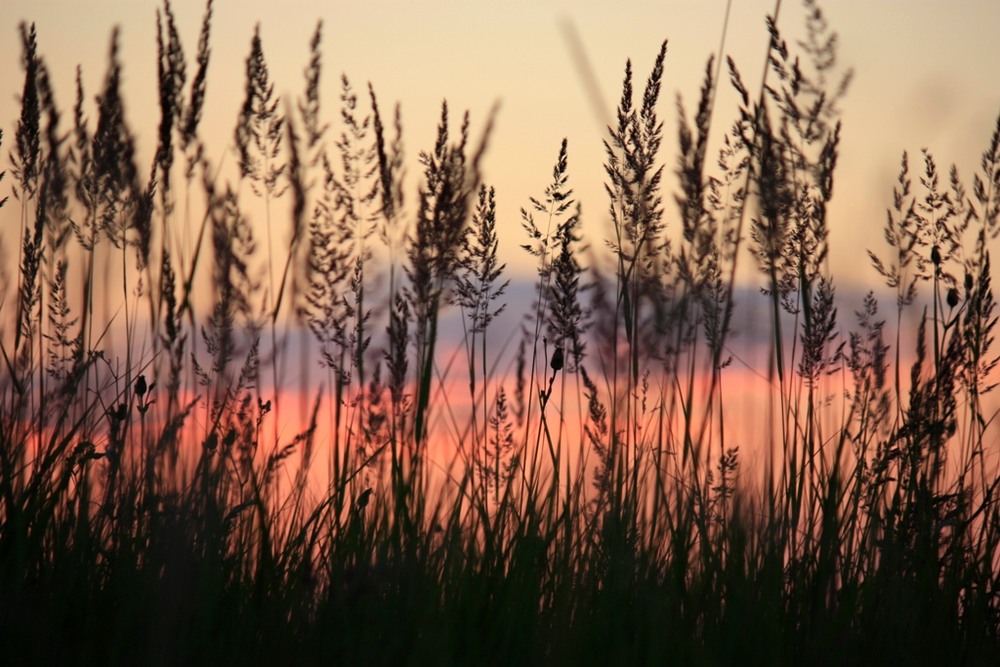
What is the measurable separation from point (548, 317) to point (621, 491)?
0.49m

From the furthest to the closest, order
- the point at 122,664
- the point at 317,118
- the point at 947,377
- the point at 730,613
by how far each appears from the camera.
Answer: the point at 317,118 → the point at 947,377 → the point at 730,613 → the point at 122,664

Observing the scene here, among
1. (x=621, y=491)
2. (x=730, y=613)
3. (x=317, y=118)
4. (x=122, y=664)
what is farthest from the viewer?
(x=317, y=118)

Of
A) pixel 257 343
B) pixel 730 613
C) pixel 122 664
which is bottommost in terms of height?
pixel 122 664

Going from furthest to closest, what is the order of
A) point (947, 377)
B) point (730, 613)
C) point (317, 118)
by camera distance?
point (317, 118) → point (947, 377) → point (730, 613)

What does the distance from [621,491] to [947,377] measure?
0.82 metres

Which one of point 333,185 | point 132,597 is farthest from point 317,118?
point 132,597

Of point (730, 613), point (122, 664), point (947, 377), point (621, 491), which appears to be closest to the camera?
point (122, 664)

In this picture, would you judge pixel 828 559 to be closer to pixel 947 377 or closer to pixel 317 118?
pixel 947 377

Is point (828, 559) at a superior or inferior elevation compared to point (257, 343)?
inferior

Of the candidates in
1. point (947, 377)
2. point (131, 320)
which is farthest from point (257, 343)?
point (947, 377)

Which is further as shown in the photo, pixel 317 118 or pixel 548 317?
pixel 317 118

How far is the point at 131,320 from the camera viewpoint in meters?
2.74

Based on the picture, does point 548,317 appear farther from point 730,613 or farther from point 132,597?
point 132,597

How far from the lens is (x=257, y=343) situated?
2447mm
